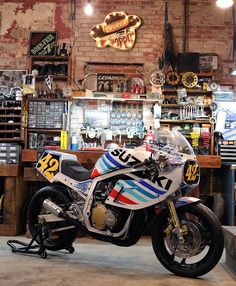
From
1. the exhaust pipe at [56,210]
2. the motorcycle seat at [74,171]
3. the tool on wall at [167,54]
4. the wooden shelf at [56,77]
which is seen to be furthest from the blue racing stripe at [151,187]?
the wooden shelf at [56,77]

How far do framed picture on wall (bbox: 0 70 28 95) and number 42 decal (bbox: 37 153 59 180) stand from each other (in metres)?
3.11

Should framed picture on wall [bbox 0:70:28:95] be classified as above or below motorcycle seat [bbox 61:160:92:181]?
above

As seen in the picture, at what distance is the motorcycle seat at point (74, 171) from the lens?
3.98 metres

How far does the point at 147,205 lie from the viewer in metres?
3.51

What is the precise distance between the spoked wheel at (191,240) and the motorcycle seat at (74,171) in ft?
2.70

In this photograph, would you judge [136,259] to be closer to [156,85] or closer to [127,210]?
[127,210]

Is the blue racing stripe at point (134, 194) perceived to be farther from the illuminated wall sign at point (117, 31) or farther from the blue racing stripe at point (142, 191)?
the illuminated wall sign at point (117, 31)

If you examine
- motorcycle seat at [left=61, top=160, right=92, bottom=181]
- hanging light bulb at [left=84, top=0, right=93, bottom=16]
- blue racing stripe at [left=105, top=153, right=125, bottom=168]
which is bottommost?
motorcycle seat at [left=61, top=160, right=92, bottom=181]

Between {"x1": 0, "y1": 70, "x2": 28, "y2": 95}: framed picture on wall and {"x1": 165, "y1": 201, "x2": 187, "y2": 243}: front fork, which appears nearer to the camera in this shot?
{"x1": 165, "y1": 201, "x2": 187, "y2": 243}: front fork

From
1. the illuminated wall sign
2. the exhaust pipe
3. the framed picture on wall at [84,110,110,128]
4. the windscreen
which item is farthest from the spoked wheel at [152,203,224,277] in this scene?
the illuminated wall sign

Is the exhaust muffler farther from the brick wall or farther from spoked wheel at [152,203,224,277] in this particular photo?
the brick wall

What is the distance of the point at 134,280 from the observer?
3.28 metres

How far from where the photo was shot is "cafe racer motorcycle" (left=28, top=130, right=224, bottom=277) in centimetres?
338

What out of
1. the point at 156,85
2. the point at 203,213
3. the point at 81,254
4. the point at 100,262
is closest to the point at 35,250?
the point at 81,254
